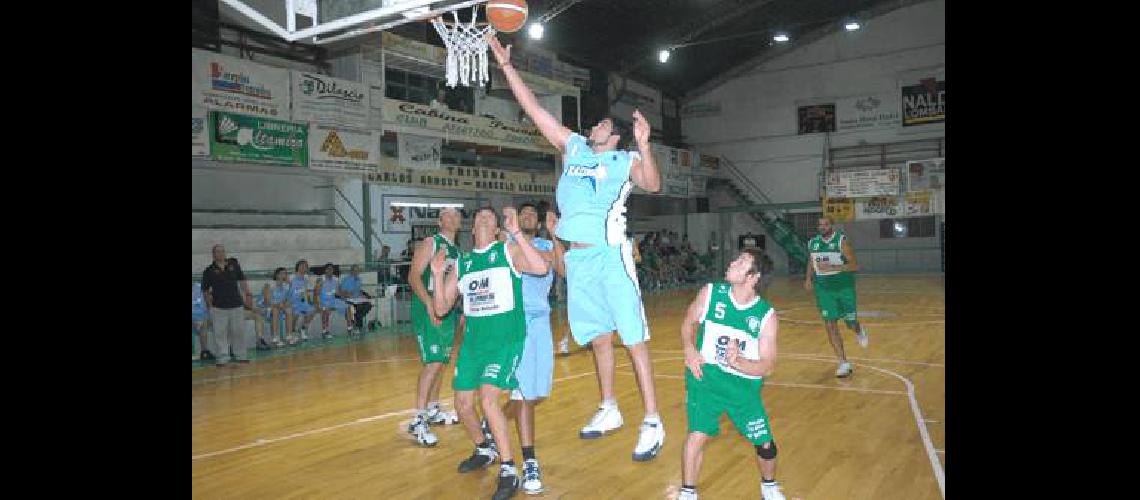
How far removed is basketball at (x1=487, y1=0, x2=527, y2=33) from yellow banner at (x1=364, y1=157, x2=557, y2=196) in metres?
9.56

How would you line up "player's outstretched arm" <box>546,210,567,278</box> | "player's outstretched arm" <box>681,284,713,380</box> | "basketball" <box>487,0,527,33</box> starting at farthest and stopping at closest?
"basketball" <box>487,0,527,33</box> < "player's outstretched arm" <box>546,210,567,278</box> < "player's outstretched arm" <box>681,284,713,380</box>

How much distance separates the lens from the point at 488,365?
13.1 ft

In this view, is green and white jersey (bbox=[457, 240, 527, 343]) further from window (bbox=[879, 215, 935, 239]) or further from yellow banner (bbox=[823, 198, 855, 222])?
window (bbox=[879, 215, 935, 239])

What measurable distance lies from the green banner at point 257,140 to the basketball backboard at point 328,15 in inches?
282

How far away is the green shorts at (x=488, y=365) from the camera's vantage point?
3.96 meters

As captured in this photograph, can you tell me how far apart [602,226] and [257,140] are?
9.68 m

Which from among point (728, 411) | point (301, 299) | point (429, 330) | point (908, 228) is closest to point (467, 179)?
point (301, 299)

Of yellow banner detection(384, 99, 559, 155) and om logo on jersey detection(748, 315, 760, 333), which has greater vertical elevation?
yellow banner detection(384, 99, 559, 155)

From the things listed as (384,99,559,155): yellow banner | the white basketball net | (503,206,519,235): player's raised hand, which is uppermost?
(384,99,559,155): yellow banner

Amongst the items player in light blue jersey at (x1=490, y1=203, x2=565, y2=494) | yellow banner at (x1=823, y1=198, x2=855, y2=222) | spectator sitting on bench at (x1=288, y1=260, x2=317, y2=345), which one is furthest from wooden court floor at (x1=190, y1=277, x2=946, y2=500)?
yellow banner at (x1=823, y1=198, x2=855, y2=222)

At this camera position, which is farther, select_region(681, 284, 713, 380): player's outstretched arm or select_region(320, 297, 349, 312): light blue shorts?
select_region(320, 297, 349, 312): light blue shorts

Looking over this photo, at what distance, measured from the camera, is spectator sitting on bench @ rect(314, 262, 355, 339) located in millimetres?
12203
